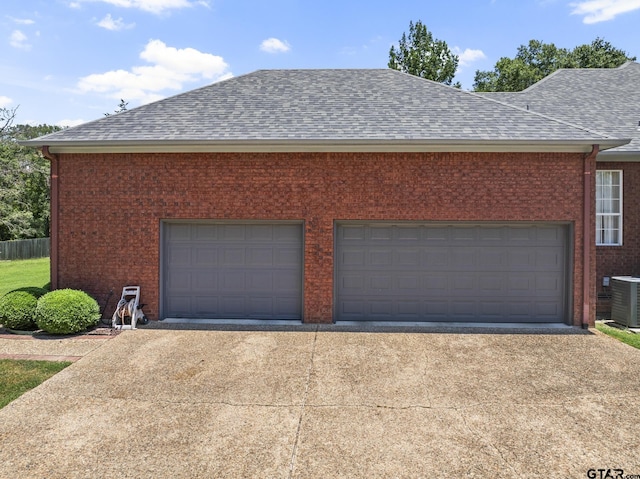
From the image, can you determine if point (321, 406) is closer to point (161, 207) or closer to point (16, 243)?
point (161, 207)

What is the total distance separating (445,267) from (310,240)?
10.3 ft

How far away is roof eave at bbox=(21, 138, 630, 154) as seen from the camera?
27.1 feet

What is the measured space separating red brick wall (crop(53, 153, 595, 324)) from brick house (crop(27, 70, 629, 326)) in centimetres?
3

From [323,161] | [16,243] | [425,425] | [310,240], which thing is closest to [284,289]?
[310,240]

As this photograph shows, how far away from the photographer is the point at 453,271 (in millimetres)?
8883

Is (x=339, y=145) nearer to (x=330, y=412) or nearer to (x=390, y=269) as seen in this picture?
(x=390, y=269)

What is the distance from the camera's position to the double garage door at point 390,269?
8844 mm

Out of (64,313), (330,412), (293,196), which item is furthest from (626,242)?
(64,313)

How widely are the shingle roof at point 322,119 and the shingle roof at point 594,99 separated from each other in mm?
2743

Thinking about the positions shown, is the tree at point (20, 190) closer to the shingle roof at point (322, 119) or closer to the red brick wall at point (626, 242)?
the shingle roof at point (322, 119)

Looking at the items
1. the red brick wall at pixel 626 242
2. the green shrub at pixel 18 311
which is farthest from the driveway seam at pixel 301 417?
the red brick wall at pixel 626 242

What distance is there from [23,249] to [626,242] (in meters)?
32.3

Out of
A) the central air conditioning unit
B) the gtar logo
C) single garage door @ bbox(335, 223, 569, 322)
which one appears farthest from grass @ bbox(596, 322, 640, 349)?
the gtar logo

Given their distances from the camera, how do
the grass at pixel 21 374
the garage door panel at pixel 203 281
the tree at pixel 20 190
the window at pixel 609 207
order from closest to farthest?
the grass at pixel 21 374 < the garage door panel at pixel 203 281 < the window at pixel 609 207 < the tree at pixel 20 190
